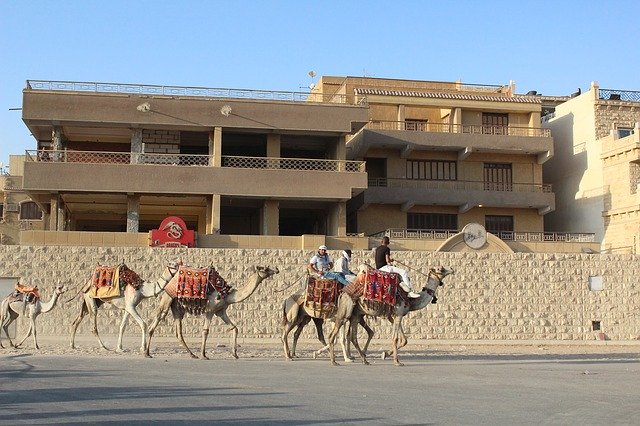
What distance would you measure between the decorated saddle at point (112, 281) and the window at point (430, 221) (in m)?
25.5

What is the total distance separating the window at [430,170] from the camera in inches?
1895

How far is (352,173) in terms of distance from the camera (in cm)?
4125

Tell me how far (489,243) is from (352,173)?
741 cm

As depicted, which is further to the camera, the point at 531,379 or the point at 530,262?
the point at 530,262

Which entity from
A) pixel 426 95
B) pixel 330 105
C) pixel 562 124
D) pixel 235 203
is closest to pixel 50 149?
pixel 235 203

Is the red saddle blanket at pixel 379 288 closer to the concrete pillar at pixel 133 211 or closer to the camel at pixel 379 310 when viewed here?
the camel at pixel 379 310

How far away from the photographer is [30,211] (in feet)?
174

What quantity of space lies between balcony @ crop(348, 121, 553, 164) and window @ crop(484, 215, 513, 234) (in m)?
3.85

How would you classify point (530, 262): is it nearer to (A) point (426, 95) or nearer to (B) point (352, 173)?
(B) point (352, 173)

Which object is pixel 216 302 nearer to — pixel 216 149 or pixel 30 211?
pixel 216 149

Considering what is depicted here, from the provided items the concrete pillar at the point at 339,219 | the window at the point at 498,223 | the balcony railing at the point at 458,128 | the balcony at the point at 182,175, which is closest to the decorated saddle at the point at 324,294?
the balcony at the point at 182,175

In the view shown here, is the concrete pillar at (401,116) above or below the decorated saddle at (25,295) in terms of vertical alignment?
above

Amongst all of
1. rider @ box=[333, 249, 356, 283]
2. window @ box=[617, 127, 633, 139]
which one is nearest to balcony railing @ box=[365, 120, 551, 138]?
window @ box=[617, 127, 633, 139]

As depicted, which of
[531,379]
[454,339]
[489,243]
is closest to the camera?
[531,379]
